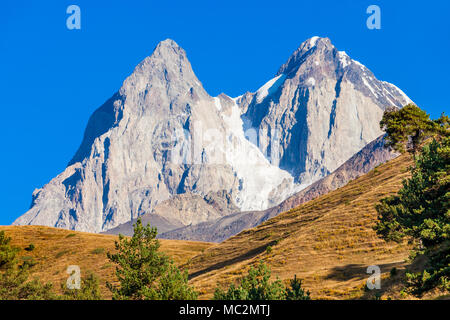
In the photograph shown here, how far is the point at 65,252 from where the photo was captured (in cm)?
A: 8888

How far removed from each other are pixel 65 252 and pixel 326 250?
52.0 m

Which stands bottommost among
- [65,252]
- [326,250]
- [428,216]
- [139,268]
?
[139,268]

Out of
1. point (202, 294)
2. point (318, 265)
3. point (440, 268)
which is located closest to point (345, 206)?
point (318, 265)

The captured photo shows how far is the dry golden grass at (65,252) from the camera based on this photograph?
7625cm

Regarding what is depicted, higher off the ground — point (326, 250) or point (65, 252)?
point (65, 252)

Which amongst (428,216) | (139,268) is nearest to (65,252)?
(139,268)

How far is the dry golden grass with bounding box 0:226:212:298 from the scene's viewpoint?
7625cm

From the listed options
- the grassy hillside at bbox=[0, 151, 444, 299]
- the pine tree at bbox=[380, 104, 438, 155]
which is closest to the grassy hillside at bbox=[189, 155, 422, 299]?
the grassy hillside at bbox=[0, 151, 444, 299]

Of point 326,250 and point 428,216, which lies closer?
point 428,216

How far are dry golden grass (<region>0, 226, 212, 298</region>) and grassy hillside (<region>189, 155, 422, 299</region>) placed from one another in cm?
1365

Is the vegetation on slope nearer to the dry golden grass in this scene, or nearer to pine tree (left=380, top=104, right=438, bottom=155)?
pine tree (left=380, top=104, right=438, bottom=155)

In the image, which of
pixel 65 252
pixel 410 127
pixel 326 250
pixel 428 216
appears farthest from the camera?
pixel 65 252

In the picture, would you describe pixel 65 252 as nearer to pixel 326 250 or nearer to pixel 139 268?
pixel 326 250

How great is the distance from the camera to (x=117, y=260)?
3769 centimetres
